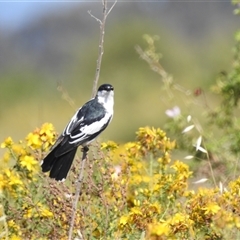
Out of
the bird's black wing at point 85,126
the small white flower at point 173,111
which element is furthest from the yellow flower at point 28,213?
the small white flower at point 173,111

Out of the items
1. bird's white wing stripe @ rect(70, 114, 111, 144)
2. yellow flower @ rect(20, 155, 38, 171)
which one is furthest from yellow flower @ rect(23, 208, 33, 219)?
bird's white wing stripe @ rect(70, 114, 111, 144)

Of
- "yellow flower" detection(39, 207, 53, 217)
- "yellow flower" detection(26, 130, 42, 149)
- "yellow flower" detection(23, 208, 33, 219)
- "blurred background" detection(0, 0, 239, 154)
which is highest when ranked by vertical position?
"blurred background" detection(0, 0, 239, 154)

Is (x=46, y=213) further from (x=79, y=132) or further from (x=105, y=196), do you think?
(x=79, y=132)

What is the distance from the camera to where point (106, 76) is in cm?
2220

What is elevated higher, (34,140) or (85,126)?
(85,126)

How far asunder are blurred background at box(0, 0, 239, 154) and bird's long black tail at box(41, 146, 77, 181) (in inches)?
62.4

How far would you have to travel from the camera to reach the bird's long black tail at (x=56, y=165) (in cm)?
414

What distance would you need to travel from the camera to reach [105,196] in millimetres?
4059

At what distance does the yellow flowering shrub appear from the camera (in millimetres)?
3391

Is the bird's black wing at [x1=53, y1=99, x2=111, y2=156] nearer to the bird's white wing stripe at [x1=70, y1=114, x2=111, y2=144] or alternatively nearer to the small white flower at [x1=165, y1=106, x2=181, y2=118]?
the bird's white wing stripe at [x1=70, y1=114, x2=111, y2=144]

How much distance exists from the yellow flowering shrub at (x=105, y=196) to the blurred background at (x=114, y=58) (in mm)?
1413

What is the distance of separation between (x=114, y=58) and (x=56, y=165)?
19535 mm

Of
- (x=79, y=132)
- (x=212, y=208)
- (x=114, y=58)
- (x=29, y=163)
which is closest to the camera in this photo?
(x=212, y=208)

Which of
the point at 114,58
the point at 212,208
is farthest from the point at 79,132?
the point at 114,58
